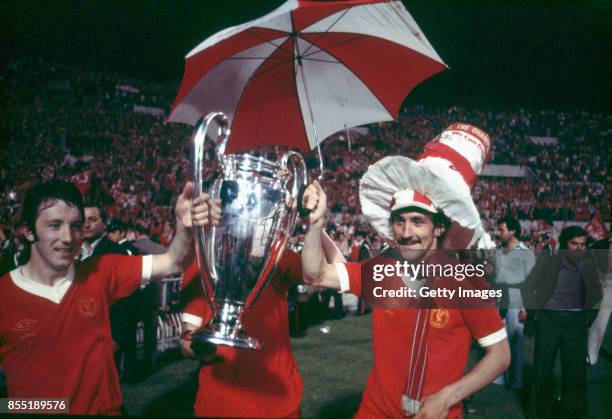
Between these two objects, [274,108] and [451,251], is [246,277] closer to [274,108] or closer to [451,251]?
[451,251]


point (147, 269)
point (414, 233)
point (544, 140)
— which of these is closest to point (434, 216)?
point (414, 233)

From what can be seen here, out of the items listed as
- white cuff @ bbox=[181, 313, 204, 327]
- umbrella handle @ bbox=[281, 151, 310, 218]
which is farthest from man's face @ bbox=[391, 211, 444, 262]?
white cuff @ bbox=[181, 313, 204, 327]

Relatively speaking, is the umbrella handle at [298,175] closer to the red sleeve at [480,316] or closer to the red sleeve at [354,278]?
the red sleeve at [354,278]

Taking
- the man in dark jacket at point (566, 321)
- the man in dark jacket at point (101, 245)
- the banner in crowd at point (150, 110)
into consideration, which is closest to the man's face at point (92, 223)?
the man in dark jacket at point (101, 245)

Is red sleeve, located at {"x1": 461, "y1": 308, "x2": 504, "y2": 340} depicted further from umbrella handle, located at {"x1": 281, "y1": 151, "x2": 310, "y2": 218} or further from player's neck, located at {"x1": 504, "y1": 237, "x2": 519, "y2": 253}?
player's neck, located at {"x1": 504, "y1": 237, "x2": 519, "y2": 253}

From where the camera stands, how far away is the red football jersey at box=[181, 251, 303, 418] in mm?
1929

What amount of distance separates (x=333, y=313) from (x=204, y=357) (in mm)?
8203

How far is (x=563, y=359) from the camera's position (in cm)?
399

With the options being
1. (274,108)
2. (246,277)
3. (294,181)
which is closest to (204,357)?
(246,277)

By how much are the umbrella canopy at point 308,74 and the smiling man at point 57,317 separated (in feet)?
2.26

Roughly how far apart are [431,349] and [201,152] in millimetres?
1118

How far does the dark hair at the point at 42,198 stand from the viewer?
1.76 metres

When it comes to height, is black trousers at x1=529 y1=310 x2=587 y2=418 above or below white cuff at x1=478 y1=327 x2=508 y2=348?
below

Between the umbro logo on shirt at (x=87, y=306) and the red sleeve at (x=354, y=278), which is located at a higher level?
the red sleeve at (x=354, y=278)
